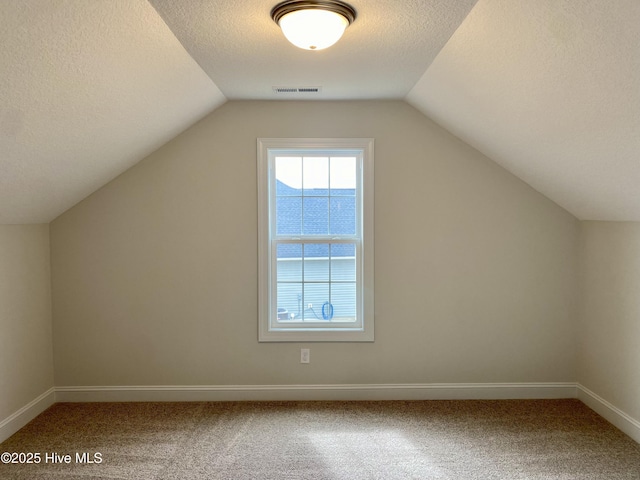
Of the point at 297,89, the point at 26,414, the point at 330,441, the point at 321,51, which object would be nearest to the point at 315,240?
the point at 297,89

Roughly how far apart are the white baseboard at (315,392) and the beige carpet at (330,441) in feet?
0.26

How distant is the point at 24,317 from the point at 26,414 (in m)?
0.65

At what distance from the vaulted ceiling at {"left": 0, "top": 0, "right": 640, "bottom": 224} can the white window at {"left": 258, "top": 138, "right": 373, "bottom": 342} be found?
574 mm

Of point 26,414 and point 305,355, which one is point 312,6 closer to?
point 305,355

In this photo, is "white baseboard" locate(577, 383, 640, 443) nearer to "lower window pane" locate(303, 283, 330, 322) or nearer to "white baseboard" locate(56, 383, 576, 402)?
"white baseboard" locate(56, 383, 576, 402)

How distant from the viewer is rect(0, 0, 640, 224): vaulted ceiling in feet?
6.41

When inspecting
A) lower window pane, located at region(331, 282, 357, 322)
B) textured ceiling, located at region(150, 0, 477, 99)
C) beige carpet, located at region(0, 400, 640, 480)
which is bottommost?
beige carpet, located at region(0, 400, 640, 480)

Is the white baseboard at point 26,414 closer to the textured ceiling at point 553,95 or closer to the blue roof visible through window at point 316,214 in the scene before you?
the blue roof visible through window at point 316,214

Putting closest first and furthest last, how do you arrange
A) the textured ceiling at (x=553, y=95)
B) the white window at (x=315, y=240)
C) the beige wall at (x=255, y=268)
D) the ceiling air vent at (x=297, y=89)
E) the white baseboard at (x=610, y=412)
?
the textured ceiling at (x=553, y=95)
the white baseboard at (x=610, y=412)
the ceiling air vent at (x=297, y=89)
the beige wall at (x=255, y=268)
the white window at (x=315, y=240)

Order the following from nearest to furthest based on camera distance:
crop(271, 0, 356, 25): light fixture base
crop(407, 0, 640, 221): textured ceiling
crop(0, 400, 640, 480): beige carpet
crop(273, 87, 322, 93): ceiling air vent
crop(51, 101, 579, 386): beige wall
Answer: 1. crop(407, 0, 640, 221): textured ceiling
2. crop(271, 0, 356, 25): light fixture base
3. crop(0, 400, 640, 480): beige carpet
4. crop(273, 87, 322, 93): ceiling air vent
5. crop(51, 101, 579, 386): beige wall

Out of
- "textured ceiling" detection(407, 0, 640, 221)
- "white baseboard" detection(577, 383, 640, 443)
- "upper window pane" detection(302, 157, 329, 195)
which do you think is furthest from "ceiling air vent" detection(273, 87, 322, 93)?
"white baseboard" detection(577, 383, 640, 443)

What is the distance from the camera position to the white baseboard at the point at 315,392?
3.88m

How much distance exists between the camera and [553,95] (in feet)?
7.91

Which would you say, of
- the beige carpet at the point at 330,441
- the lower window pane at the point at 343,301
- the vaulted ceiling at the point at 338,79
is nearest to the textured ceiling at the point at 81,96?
the vaulted ceiling at the point at 338,79
